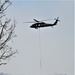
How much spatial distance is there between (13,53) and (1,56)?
4.15ft

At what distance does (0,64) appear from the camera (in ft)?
50.9

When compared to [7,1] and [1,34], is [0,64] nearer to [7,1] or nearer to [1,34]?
[1,34]

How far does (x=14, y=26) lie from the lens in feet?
52.2

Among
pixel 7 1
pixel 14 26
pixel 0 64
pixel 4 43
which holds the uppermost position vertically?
pixel 7 1

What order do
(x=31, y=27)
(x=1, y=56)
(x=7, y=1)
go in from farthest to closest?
(x=31, y=27), (x=1, y=56), (x=7, y=1)

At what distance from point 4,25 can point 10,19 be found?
2.54ft

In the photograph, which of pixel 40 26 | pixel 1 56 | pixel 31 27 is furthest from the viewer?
pixel 31 27

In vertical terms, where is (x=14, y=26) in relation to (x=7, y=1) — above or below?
below

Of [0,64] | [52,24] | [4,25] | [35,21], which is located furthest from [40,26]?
[0,64]

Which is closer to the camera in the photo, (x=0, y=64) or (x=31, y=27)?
(x=0, y=64)

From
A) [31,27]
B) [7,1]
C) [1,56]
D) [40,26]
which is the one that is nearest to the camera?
[7,1]

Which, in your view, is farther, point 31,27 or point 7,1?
point 31,27

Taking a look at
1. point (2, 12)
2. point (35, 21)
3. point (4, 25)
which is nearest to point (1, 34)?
point (4, 25)

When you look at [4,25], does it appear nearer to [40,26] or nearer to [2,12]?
[2,12]
